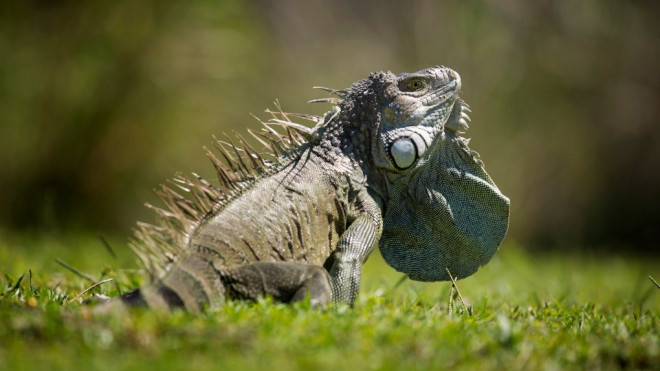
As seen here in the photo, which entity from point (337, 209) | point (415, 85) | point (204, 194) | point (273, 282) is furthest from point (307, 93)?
point (273, 282)

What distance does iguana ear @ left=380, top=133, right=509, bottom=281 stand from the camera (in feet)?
15.3

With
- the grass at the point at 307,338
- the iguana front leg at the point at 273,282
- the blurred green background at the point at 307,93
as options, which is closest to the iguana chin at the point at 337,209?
the iguana front leg at the point at 273,282

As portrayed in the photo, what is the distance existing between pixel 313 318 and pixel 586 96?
12.0 meters

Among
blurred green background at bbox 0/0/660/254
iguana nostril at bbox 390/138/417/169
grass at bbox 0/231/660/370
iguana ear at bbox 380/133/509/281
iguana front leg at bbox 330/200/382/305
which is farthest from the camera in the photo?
blurred green background at bbox 0/0/660/254

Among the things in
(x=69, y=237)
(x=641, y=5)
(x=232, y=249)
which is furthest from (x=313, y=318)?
(x=641, y=5)

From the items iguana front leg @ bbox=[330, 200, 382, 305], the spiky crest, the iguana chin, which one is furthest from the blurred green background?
iguana front leg @ bbox=[330, 200, 382, 305]

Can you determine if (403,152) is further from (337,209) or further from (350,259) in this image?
(350,259)

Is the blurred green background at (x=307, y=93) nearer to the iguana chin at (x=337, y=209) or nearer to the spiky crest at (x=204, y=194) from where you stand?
the spiky crest at (x=204, y=194)

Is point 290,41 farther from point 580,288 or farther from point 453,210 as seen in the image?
point 453,210

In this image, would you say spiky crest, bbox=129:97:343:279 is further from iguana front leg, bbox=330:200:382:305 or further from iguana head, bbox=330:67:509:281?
iguana front leg, bbox=330:200:382:305

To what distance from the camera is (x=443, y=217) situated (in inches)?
185

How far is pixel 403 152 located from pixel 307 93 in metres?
9.55

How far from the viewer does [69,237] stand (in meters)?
9.45

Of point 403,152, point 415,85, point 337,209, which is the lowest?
point 337,209
